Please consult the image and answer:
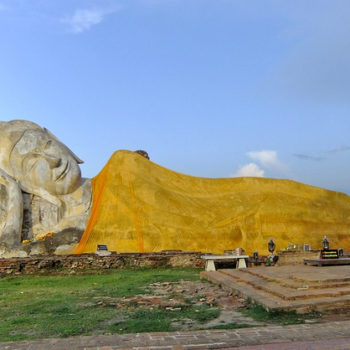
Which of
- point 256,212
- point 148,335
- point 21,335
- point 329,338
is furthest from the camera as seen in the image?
point 256,212

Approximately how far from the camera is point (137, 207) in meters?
15.3

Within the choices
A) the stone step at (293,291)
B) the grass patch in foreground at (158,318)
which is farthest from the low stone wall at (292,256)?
the grass patch in foreground at (158,318)

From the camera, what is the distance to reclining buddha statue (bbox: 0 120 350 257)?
1474cm

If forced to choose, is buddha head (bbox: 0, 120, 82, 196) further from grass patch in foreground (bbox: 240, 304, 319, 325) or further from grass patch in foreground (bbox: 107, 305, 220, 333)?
grass patch in foreground (bbox: 240, 304, 319, 325)

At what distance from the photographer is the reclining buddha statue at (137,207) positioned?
48.4 feet

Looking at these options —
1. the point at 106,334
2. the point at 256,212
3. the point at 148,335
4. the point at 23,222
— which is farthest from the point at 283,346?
the point at 23,222

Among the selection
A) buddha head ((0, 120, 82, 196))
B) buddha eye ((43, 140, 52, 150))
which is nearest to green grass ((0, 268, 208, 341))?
buddha head ((0, 120, 82, 196))

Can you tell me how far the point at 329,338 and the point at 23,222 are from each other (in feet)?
44.0

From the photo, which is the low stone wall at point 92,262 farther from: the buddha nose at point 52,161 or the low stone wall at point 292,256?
the buddha nose at point 52,161

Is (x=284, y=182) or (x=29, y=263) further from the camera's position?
(x=284, y=182)

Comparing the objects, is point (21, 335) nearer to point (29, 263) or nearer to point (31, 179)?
point (29, 263)

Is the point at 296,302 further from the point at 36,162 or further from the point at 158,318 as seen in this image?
the point at 36,162

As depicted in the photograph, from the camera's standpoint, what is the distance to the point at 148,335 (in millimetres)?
4570

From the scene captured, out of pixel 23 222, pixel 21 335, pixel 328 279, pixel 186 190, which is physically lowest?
pixel 21 335
